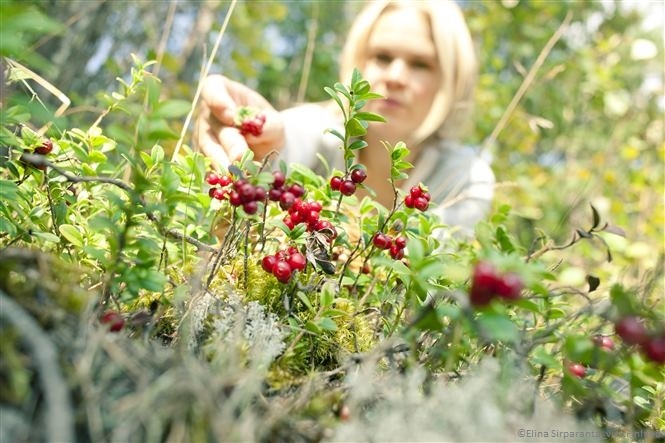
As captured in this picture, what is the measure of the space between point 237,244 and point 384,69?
1.11m

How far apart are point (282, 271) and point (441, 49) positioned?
1320 mm

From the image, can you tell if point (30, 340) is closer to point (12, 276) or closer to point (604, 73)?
point (12, 276)

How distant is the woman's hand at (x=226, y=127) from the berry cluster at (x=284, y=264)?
0.34 metres

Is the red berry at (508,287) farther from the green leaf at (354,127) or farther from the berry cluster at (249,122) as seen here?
the berry cluster at (249,122)

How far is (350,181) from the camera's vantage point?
29.0 inches

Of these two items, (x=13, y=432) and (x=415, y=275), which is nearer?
(x=13, y=432)

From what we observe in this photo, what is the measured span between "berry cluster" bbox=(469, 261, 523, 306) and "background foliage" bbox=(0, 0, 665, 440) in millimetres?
96

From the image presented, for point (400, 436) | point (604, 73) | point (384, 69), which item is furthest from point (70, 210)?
point (604, 73)

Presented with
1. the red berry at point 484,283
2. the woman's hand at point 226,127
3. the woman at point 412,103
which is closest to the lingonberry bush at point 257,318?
the red berry at point 484,283

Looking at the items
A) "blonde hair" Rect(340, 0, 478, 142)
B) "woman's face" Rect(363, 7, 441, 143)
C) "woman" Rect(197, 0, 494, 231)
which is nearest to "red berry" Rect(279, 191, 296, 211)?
"woman" Rect(197, 0, 494, 231)

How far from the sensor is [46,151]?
731mm

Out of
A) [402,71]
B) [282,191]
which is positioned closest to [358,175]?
[282,191]

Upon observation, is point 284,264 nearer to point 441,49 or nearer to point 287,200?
point 287,200

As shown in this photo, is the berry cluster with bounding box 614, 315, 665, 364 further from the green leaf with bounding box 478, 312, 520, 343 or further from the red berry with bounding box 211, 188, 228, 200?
the red berry with bounding box 211, 188, 228, 200
